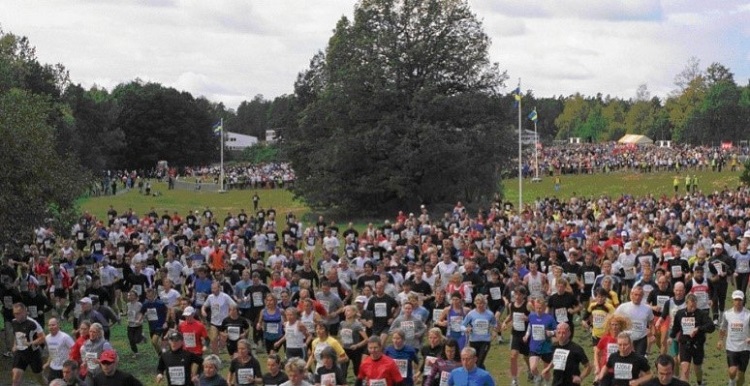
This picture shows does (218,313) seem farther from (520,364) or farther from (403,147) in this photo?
(403,147)

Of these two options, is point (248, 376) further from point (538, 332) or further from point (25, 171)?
point (25, 171)

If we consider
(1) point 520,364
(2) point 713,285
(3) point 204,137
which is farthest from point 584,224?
(3) point 204,137

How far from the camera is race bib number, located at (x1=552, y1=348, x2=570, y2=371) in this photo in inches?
453

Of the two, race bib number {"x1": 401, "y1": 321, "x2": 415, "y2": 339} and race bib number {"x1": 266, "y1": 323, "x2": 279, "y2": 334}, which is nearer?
race bib number {"x1": 401, "y1": 321, "x2": 415, "y2": 339}

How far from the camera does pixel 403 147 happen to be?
157 feet

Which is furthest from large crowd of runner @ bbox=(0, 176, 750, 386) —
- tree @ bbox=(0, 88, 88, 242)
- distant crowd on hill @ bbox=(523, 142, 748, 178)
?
distant crowd on hill @ bbox=(523, 142, 748, 178)

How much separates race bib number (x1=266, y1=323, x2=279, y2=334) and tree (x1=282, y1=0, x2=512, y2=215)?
1296 inches

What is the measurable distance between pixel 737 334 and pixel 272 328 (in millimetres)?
6260

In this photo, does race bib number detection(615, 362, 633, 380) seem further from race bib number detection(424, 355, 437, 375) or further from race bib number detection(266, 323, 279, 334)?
race bib number detection(266, 323, 279, 334)

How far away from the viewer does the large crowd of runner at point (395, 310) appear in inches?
435

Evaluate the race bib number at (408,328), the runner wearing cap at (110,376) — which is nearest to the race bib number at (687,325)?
the race bib number at (408,328)

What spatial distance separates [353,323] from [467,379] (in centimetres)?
355

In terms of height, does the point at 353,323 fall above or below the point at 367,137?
below

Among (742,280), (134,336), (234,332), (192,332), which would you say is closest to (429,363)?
(192,332)
